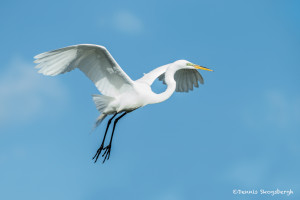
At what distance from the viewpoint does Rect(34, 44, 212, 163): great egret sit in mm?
7895

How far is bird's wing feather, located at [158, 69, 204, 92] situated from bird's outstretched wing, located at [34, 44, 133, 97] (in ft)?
6.73

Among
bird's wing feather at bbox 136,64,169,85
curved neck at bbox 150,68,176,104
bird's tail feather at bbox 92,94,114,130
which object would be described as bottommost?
bird's tail feather at bbox 92,94,114,130

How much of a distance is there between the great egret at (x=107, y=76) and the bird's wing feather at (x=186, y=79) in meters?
→ 0.46

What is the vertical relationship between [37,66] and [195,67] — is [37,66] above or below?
below

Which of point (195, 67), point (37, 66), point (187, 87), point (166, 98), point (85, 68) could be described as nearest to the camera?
point (37, 66)

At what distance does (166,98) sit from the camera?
9.12 m

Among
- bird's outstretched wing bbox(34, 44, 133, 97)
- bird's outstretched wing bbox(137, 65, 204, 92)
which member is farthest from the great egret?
bird's outstretched wing bbox(137, 65, 204, 92)

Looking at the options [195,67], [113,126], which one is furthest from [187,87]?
[113,126]

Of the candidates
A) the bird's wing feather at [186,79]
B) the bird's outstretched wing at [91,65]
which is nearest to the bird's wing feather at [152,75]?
the bird's wing feather at [186,79]

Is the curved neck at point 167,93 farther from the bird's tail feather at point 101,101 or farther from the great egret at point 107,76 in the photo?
the bird's tail feather at point 101,101

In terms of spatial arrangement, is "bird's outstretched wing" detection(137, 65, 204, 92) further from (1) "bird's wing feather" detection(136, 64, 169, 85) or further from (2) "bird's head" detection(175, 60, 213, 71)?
(2) "bird's head" detection(175, 60, 213, 71)

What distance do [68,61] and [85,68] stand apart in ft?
1.47

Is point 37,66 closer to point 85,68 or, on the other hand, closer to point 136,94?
point 85,68

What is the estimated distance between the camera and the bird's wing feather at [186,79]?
10336mm
